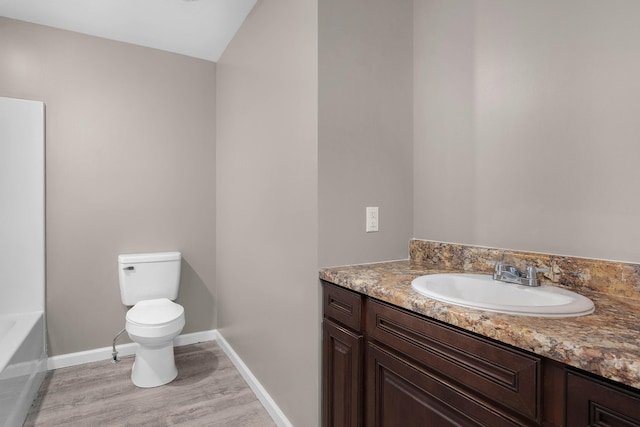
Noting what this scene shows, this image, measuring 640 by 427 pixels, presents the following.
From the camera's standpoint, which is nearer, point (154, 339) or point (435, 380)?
point (435, 380)

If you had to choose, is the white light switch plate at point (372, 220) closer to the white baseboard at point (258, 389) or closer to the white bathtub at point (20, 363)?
the white baseboard at point (258, 389)

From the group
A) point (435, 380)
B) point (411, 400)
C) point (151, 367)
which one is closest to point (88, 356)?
point (151, 367)

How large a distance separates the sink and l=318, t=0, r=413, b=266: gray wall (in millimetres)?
427

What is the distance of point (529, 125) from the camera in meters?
1.30

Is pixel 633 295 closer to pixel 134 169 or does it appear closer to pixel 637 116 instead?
pixel 637 116

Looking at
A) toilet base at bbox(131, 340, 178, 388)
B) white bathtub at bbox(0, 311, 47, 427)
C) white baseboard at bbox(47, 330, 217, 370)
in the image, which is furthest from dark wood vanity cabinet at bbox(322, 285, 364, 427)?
white baseboard at bbox(47, 330, 217, 370)

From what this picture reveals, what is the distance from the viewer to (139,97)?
2.78 meters

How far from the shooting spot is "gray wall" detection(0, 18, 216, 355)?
2.50 metres

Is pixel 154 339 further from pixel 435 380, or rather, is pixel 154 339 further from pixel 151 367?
pixel 435 380

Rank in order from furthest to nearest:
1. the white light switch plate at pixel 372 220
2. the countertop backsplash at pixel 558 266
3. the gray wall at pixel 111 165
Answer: the gray wall at pixel 111 165 < the white light switch plate at pixel 372 220 < the countertop backsplash at pixel 558 266

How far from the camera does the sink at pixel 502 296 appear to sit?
0.85m

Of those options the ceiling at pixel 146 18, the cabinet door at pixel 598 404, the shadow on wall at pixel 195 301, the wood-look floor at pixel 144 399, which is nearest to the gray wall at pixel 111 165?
the shadow on wall at pixel 195 301

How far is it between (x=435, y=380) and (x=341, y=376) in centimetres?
51

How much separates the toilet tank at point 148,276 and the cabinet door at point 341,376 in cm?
170
